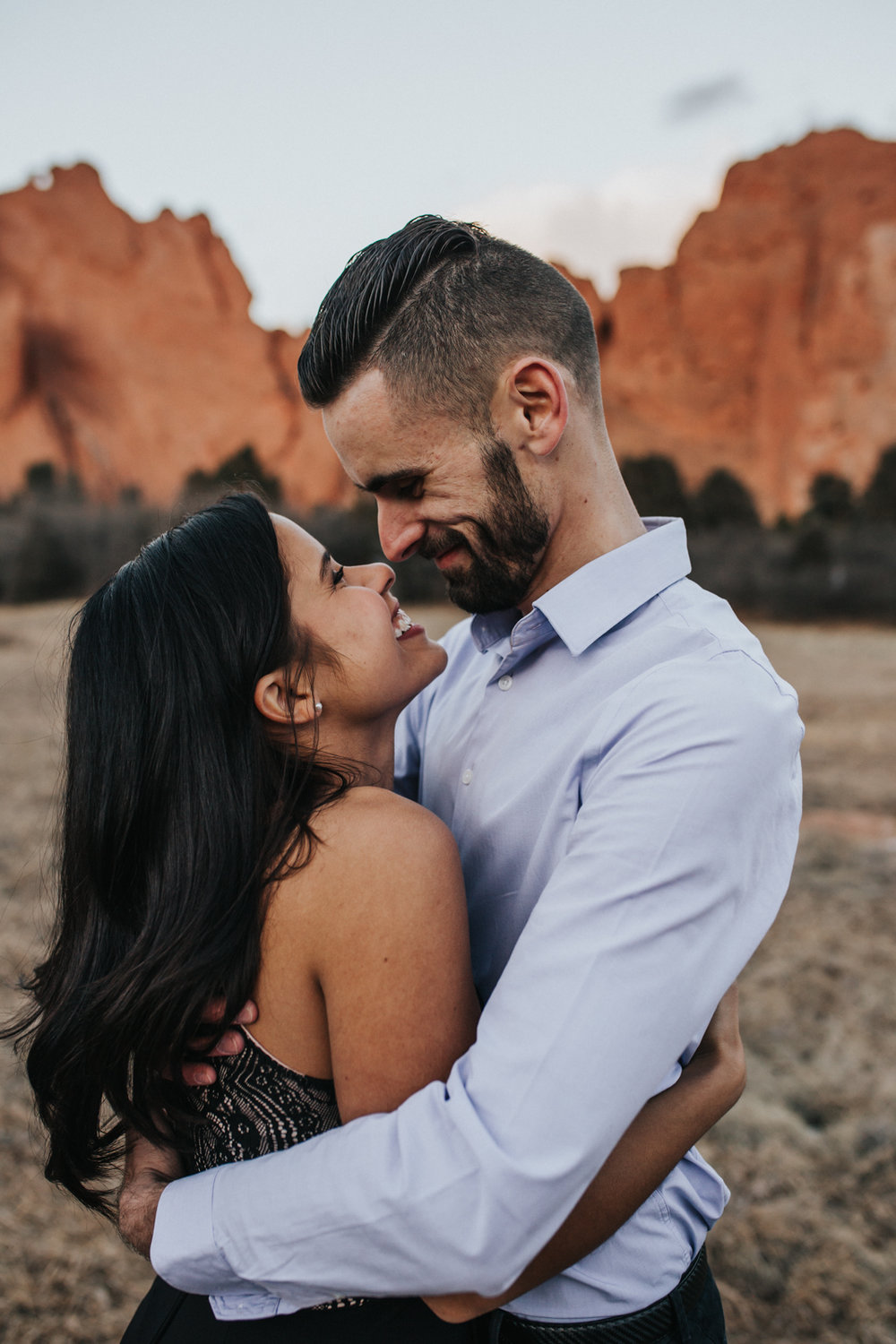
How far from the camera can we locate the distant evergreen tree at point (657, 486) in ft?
68.8

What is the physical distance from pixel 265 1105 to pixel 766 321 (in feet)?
176

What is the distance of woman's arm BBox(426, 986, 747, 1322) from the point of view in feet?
3.72

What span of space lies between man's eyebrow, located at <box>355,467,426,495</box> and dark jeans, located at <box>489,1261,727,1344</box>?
139 centimetres

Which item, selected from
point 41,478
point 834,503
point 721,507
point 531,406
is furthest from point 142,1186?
point 41,478

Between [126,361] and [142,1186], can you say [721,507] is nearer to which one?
[142,1186]

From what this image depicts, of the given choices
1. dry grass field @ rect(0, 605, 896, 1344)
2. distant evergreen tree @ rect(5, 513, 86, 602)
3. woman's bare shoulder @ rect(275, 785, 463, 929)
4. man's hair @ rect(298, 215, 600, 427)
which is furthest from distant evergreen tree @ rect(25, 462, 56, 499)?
woman's bare shoulder @ rect(275, 785, 463, 929)

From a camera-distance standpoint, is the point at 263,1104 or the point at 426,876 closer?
the point at 426,876

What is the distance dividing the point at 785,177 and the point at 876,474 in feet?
118

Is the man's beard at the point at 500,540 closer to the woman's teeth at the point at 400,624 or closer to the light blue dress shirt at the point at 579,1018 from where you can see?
the woman's teeth at the point at 400,624

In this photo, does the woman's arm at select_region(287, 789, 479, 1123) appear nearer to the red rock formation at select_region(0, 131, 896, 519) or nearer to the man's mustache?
the man's mustache

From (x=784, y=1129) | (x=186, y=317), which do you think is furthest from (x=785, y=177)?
(x=784, y=1129)

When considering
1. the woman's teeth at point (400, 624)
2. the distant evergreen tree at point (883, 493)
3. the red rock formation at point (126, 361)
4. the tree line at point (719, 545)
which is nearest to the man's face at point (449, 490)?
the woman's teeth at point (400, 624)

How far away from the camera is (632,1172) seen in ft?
3.88

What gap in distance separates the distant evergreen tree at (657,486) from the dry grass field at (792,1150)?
592 inches
